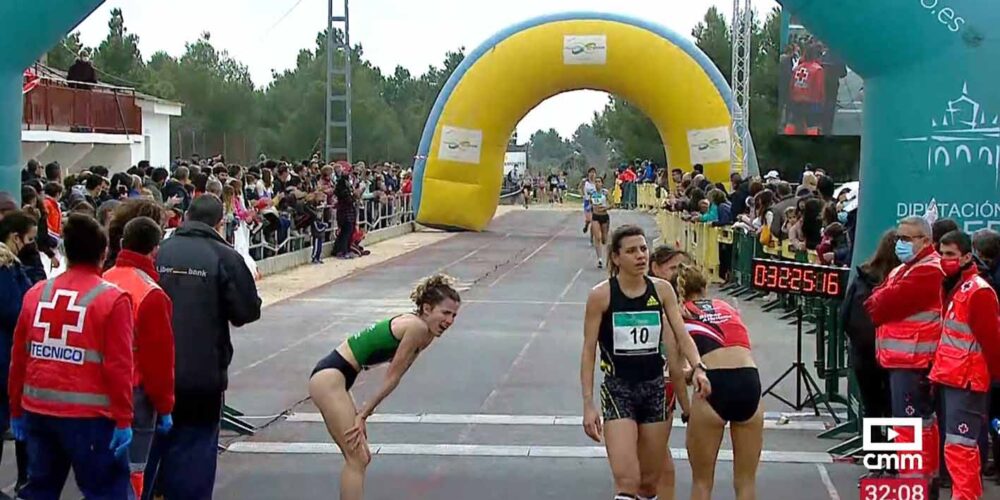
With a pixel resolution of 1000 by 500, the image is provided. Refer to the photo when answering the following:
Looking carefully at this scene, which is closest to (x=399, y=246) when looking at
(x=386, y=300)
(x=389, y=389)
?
(x=386, y=300)

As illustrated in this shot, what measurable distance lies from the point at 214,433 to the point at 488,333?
8334mm

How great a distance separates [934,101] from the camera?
8.81 meters

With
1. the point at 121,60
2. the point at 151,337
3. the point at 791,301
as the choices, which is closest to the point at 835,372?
the point at 151,337

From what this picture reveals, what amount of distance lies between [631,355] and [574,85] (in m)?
24.9

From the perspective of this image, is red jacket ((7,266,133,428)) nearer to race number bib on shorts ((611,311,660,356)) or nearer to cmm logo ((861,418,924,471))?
race number bib on shorts ((611,311,660,356))

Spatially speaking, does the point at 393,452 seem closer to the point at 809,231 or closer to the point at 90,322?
the point at 90,322

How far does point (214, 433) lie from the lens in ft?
22.7

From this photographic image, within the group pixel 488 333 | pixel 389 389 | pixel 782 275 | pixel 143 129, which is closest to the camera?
pixel 389 389

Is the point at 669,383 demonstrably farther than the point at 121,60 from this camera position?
No

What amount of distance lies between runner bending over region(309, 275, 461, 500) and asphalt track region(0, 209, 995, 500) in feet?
4.16

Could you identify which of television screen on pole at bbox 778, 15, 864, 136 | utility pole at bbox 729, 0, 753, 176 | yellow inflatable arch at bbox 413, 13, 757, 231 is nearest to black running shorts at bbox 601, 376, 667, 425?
utility pole at bbox 729, 0, 753, 176

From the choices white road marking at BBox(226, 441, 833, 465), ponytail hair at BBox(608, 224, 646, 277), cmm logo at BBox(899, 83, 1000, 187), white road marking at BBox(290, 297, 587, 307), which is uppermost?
cmm logo at BBox(899, 83, 1000, 187)

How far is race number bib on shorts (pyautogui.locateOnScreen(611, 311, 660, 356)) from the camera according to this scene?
6.56 m

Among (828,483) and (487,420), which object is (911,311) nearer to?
(828,483)
